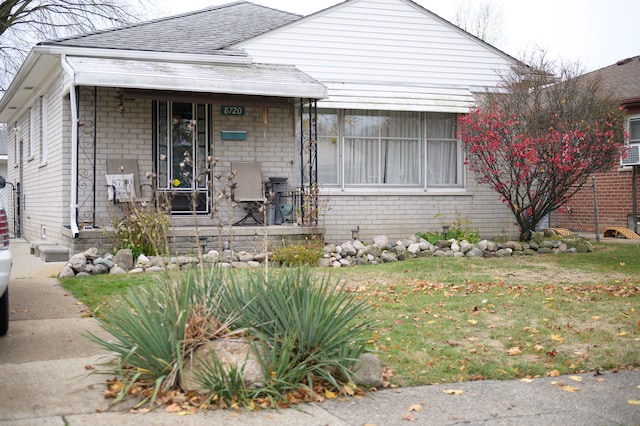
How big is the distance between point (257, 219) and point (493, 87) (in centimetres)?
571

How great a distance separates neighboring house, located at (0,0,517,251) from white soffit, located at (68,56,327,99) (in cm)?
2

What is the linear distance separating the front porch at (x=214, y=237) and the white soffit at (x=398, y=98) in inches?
109

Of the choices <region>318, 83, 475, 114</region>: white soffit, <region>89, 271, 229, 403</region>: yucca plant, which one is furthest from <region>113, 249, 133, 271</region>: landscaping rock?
<region>89, 271, 229, 403</region>: yucca plant

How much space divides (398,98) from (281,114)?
91.4 inches

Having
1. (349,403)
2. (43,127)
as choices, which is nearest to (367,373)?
(349,403)

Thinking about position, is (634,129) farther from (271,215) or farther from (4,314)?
(4,314)

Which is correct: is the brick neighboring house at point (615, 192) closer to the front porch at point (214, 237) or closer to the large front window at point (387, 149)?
the large front window at point (387, 149)

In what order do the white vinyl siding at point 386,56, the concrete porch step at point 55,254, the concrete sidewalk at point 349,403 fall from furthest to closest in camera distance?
1. the white vinyl siding at point 386,56
2. the concrete porch step at point 55,254
3. the concrete sidewalk at point 349,403

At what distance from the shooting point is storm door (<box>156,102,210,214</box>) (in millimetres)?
13609

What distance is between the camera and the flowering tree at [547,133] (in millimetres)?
13164

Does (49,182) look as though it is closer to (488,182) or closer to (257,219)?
Answer: (257,219)

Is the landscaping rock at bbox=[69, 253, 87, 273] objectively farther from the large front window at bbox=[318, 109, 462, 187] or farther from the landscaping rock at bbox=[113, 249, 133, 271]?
the large front window at bbox=[318, 109, 462, 187]

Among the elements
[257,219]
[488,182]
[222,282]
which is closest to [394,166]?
[488,182]

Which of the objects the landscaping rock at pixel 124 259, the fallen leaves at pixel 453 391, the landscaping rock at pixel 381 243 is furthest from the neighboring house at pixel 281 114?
the fallen leaves at pixel 453 391
